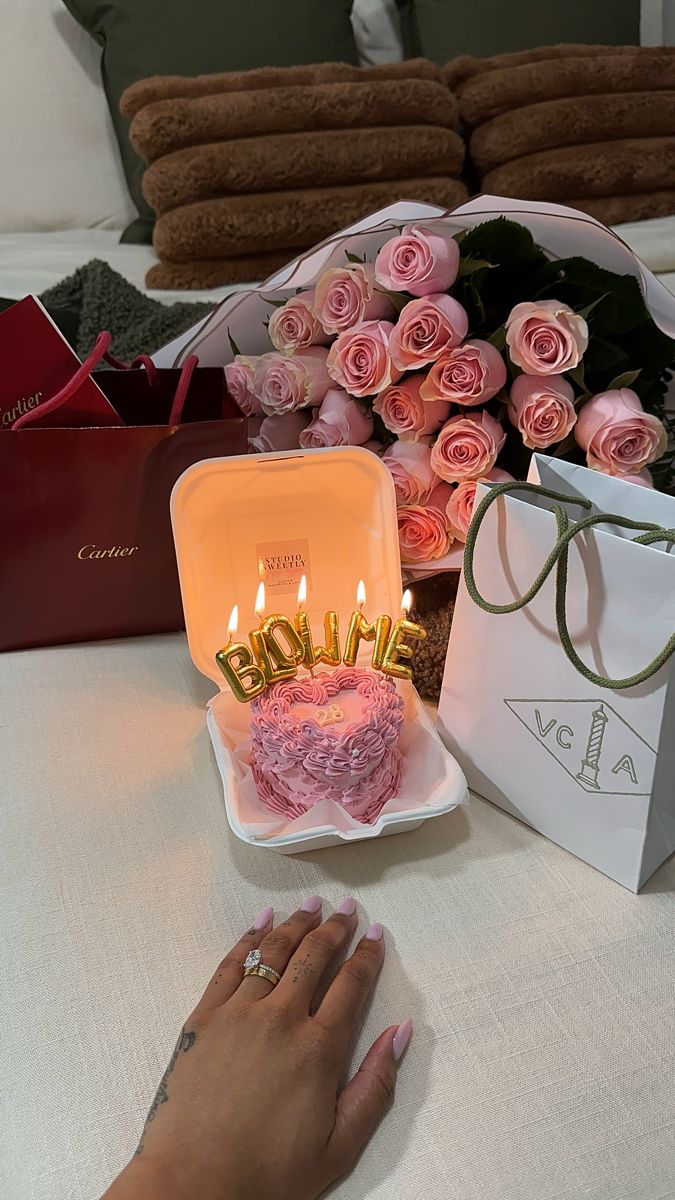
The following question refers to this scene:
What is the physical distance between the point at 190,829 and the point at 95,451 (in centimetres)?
40

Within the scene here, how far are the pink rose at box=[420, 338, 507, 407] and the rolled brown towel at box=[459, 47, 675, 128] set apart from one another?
53.7 inches

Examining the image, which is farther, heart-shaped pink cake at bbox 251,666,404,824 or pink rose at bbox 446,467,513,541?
pink rose at bbox 446,467,513,541

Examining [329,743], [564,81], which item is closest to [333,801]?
[329,743]

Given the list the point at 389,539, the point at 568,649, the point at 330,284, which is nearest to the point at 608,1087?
the point at 568,649

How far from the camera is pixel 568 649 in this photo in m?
0.71

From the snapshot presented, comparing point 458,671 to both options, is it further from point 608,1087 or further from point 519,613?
point 608,1087

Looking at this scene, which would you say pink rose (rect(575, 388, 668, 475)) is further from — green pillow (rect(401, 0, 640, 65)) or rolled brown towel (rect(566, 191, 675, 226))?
green pillow (rect(401, 0, 640, 65))

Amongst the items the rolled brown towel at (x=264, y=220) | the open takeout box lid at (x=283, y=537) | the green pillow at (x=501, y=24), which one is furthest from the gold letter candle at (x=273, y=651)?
the green pillow at (x=501, y=24)

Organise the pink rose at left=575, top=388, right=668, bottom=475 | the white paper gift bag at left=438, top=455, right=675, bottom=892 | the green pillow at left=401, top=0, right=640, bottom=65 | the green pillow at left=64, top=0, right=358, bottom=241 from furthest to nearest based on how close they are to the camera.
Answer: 1. the green pillow at left=401, top=0, right=640, bottom=65
2. the green pillow at left=64, top=0, right=358, bottom=241
3. the pink rose at left=575, top=388, right=668, bottom=475
4. the white paper gift bag at left=438, top=455, right=675, bottom=892

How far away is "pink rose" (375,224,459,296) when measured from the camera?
2.86ft

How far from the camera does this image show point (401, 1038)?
2.15 feet

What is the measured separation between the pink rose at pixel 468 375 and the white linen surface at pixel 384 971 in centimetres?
39

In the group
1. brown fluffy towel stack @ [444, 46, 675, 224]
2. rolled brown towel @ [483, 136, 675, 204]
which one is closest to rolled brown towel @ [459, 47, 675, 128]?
brown fluffy towel stack @ [444, 46, 675, 224]

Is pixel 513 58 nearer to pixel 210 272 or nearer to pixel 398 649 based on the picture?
pixel 210 272
